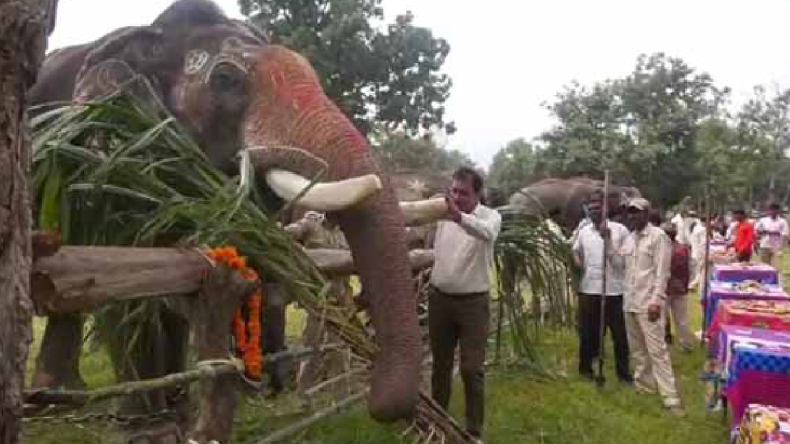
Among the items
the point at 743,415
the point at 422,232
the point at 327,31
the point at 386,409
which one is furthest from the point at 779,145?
the point at 386,409

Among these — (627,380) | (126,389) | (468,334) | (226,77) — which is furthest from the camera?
(627,380)

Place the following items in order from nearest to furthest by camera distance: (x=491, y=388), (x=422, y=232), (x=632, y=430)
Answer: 1. (x=632, y=430)
2. (x=491, y=388)
3. (x=422, y=232)

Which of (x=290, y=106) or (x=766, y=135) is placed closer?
(x=290, y=106)

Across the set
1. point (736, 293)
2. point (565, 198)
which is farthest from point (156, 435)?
point (565, 198)

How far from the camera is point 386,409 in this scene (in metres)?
3.50

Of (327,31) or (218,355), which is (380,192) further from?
(327,31)

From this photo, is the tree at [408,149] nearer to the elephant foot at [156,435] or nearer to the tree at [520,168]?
the tree at [520,168]

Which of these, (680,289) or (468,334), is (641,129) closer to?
(680,289)

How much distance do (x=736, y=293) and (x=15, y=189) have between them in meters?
7.17

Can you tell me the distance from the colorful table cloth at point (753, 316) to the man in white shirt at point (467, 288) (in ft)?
6.89

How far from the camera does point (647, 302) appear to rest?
7.33 meters

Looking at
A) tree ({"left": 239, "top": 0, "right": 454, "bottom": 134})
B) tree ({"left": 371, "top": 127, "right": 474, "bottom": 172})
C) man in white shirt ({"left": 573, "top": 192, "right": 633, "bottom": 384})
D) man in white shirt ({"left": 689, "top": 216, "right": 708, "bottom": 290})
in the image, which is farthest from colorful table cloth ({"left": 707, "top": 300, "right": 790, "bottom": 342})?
tree ({"left": 371, "top": 127, "right": 474, "bottom": 172})

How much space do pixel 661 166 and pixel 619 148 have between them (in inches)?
77.1

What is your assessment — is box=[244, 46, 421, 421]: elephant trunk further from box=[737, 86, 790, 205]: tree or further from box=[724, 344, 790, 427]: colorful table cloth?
box=[737, 86, 790, 205]: tree
